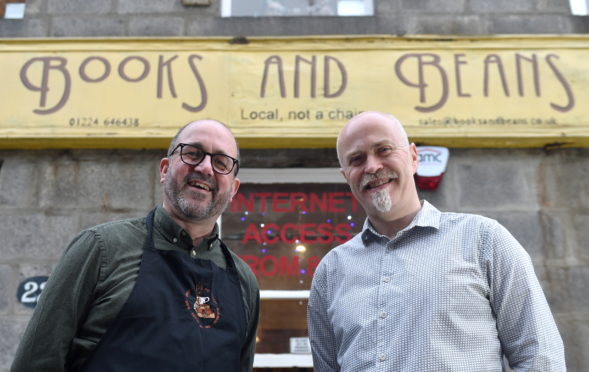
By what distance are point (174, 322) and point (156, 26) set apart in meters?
3.13

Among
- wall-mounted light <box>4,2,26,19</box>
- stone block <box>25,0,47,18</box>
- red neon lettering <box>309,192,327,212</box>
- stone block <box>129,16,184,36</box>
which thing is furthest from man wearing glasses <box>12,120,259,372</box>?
wall-mounted light <box>4,2,26,19</box>

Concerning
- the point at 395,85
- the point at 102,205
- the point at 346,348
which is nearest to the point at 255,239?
the point at 102,205

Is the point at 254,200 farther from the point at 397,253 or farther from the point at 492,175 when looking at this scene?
the point at 397,253

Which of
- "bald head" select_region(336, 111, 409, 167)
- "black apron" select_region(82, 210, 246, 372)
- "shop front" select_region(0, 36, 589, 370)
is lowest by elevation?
"black apron" select_region(82, 210, 246, 372)

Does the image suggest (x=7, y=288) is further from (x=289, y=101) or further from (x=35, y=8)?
(x=289, y=101)

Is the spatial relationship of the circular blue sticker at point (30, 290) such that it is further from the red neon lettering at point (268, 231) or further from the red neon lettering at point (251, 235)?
the red neon lettering at point (268, 231)

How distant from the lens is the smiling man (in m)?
1.59

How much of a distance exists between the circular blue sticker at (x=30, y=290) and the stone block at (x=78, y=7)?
7.05 feet

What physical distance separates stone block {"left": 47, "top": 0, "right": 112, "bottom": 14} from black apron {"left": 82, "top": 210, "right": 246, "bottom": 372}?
295 centimetres

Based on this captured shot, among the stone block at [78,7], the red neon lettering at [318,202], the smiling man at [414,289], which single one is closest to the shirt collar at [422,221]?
the smiling man at [414,289]

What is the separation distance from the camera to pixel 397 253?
184 centimetres

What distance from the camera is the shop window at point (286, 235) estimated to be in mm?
3660

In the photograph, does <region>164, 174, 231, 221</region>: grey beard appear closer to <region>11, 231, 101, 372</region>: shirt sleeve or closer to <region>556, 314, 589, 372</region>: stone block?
<region>11, 231, 101, 372</region>: shirt sleeve

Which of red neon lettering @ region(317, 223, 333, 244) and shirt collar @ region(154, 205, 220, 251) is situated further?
red neon lettering @ region(317, 223, 333, 244)
